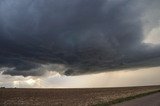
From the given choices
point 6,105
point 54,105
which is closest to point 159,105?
point 54,105

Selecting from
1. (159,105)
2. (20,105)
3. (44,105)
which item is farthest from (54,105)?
(159,105)

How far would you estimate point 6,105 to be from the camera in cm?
4666

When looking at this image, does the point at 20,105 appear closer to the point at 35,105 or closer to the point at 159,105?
the point at 35,105

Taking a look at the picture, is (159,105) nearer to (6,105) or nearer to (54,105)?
(54,105)

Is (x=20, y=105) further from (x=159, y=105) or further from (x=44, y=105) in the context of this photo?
(x=159, y=105)

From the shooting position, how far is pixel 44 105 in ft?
148

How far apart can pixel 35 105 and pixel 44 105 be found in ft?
6.09

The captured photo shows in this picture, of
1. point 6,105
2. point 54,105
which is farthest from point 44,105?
point 6,105

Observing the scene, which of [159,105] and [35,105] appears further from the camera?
[35,105]

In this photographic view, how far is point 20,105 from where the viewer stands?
4678 cm

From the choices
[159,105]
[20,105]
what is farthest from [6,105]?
[159,105]

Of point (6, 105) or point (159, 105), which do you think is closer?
point (159, 105)

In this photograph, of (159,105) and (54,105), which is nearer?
(159,105)

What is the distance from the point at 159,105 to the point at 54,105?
18.5m
